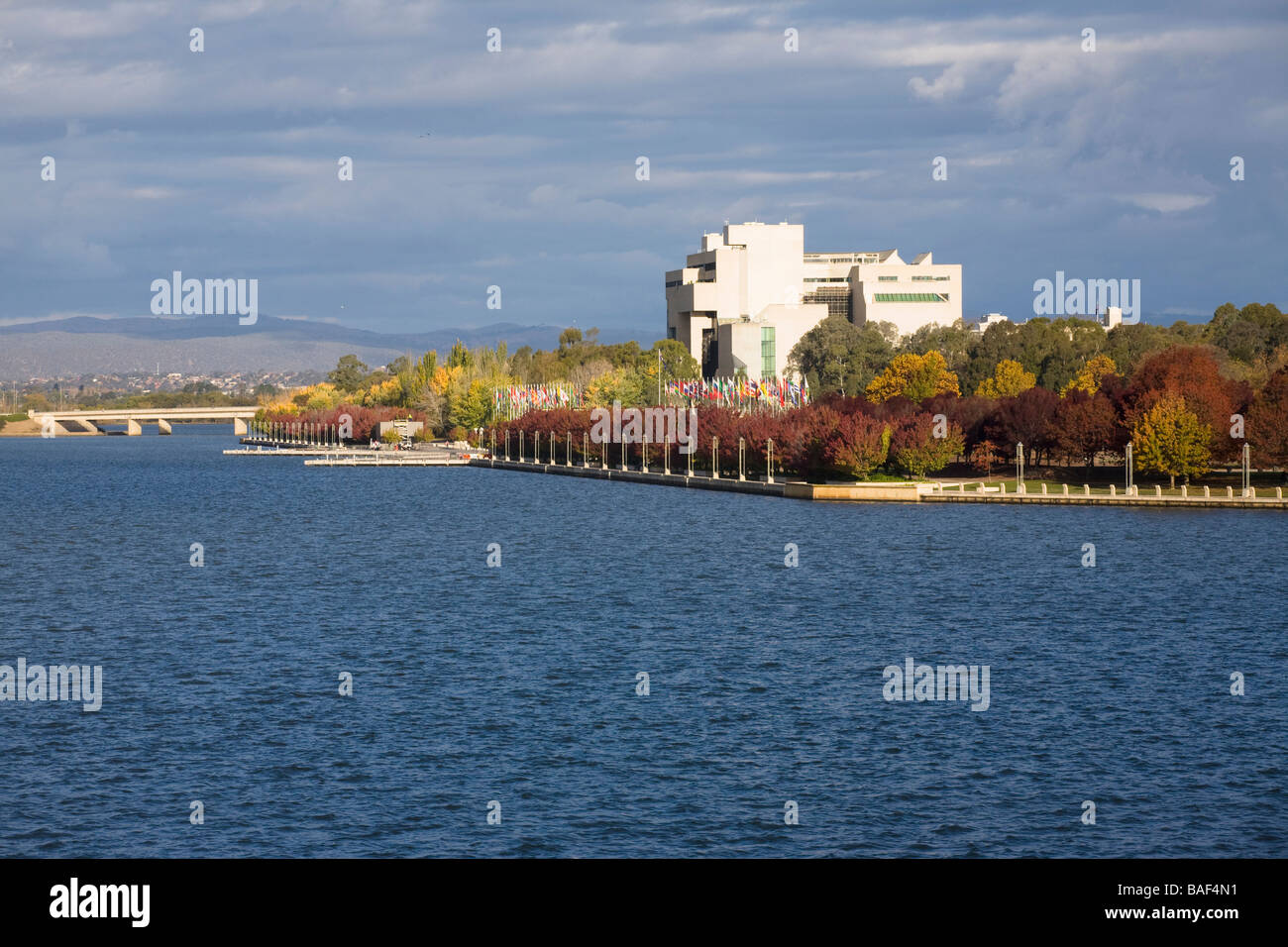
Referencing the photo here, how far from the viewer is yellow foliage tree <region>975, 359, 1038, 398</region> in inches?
6604

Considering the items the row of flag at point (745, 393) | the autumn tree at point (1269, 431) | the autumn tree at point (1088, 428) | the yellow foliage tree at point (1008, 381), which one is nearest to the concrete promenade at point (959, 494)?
the autumn tree at point (1269, 431)

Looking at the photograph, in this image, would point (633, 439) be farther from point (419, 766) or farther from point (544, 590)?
point (419, 766)

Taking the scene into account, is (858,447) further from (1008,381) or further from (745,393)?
(1008,381)

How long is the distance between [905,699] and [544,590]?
89.5 feet

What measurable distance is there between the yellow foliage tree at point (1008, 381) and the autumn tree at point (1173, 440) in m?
59.7

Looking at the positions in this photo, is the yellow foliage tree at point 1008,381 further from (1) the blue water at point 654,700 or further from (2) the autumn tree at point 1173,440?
(1) the blue water at point 654,700

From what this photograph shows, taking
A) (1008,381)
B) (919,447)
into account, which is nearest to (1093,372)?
(1008,381)

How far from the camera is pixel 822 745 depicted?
31.6 m

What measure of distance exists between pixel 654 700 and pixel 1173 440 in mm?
78343

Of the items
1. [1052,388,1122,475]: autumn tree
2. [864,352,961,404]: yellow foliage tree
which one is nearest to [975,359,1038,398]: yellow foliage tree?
[864,352,961,404]: yellow foliage tree

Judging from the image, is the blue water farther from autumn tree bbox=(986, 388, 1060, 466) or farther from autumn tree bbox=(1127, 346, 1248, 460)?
autumn tree bbox=(986, 388, 1060, 466)

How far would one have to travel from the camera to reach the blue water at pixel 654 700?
2548 centimetres

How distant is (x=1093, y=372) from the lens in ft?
516

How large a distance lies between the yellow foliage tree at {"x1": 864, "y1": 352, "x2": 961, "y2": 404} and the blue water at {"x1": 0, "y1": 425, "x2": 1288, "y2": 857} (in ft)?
293
